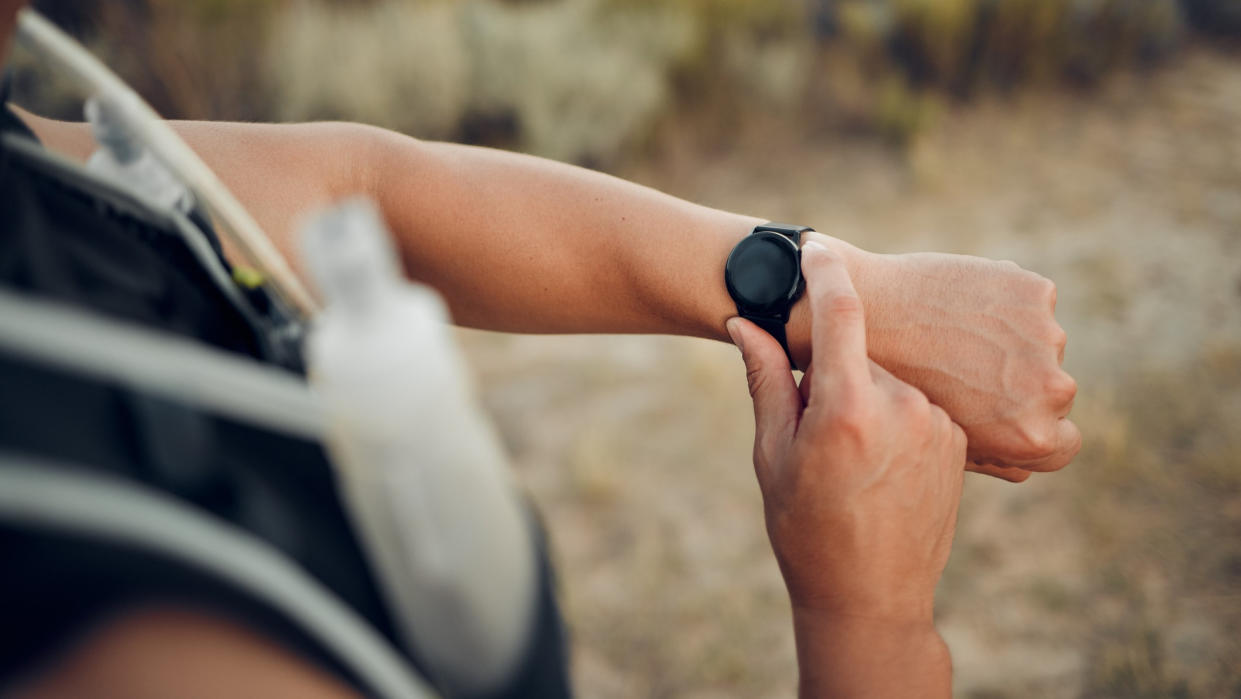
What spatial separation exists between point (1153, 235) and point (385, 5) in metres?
4.21

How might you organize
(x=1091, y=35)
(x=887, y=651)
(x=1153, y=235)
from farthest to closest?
(x=1091, y=35) < (x=1153, y=235) < (x=887, y=651)

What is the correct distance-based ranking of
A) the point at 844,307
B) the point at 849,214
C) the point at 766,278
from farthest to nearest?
1. the point at 849,214
2. the point at 766,278
3. the point at 844,307

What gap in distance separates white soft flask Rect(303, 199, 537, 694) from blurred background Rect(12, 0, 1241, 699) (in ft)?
5.33

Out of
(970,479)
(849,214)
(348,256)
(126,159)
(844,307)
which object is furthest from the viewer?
(849,214)

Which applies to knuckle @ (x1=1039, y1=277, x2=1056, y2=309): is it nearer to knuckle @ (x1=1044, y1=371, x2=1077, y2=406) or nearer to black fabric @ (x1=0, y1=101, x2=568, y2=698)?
knuckle @ (x1=1044, y1=371, x2=1077, y2=406)

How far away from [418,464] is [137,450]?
0.19 m

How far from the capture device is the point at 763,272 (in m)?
1.21

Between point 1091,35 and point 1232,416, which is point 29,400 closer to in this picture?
Answer: point 1232,416

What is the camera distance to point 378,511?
481 mm

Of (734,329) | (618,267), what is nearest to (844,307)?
(734,329)

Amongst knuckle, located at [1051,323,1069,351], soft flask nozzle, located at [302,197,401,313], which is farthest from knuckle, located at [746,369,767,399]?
soft flask nozzle, located at [302,197,401,313]

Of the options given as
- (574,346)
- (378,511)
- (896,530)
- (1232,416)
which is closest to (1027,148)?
(1232,416)

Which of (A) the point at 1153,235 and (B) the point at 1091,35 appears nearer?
(A) the point at 1153,235

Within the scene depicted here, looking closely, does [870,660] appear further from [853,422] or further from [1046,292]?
[1046,292]
